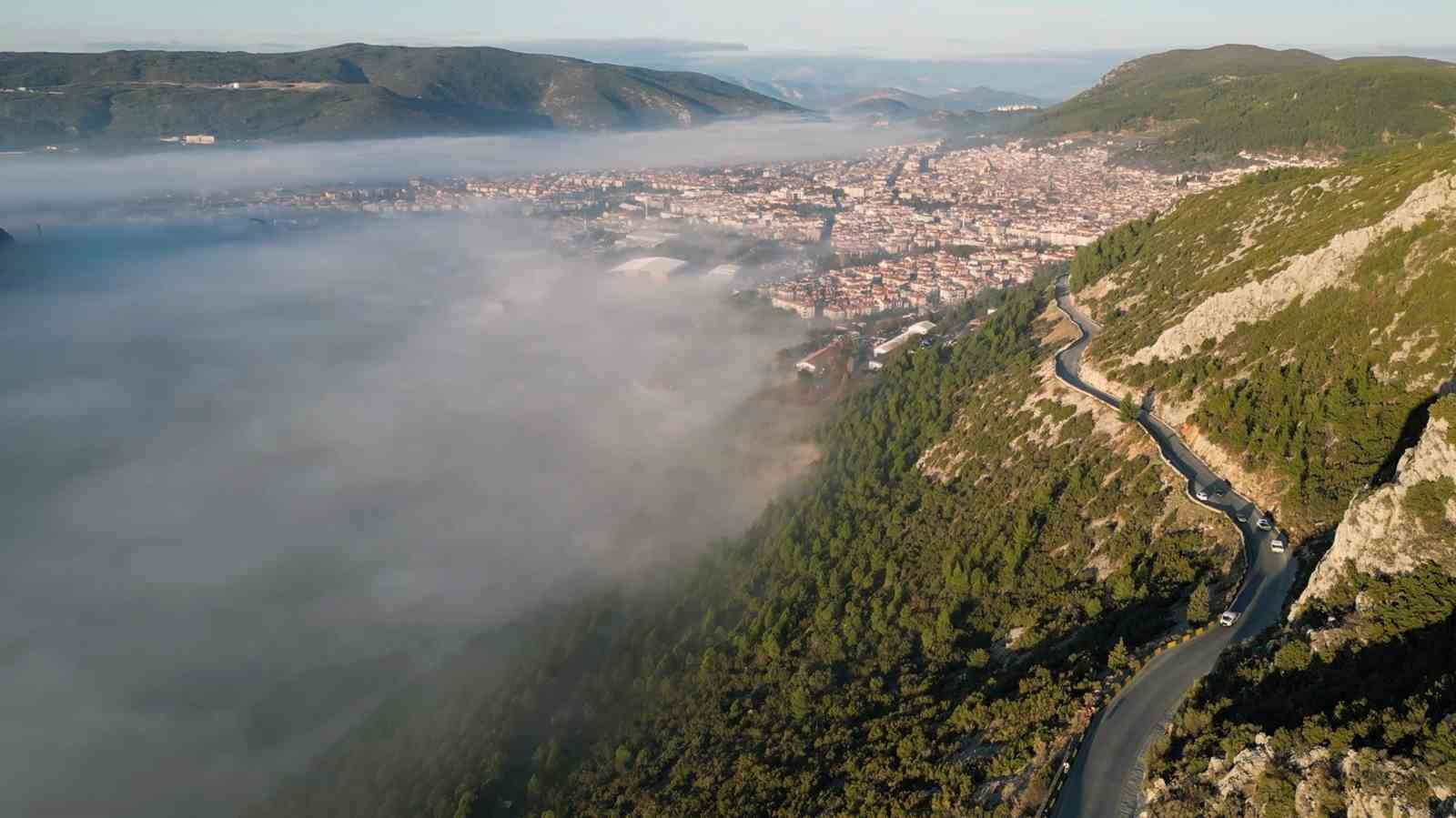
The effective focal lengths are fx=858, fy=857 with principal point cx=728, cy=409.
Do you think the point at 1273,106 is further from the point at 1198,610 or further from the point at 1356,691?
the point at 1356,691

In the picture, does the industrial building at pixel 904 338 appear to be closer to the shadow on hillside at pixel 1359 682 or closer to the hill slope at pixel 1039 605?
the hill slope at pixel 1039 605

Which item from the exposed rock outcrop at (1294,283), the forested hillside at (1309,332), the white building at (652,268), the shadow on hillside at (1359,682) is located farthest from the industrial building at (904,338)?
the shadow on hillside at (1359,682)

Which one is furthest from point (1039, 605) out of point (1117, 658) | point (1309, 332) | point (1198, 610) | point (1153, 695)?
point (1309, 332)

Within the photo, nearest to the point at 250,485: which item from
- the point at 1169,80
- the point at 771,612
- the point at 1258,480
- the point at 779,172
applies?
the point at 771,612

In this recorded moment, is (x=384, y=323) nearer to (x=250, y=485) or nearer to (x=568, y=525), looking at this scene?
(x=250, y=485)

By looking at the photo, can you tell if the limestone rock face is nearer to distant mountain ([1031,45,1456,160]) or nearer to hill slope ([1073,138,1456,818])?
hill slope ([1073,138,1456,818])

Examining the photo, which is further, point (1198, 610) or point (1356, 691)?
point (1198, 610)

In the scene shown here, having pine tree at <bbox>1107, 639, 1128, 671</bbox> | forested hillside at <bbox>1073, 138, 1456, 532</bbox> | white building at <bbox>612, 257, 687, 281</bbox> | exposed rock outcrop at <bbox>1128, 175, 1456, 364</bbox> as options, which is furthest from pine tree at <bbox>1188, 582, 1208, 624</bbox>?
white building at <bbox>612, 257, 687, 281</bbox>
